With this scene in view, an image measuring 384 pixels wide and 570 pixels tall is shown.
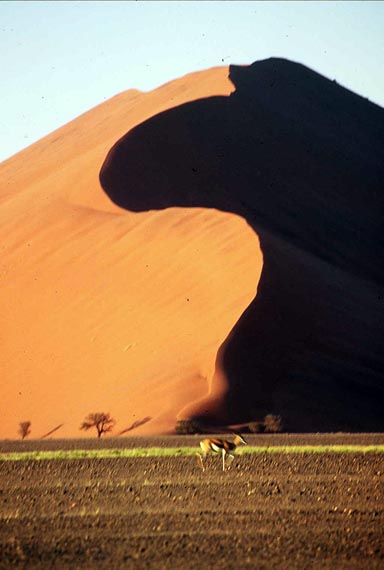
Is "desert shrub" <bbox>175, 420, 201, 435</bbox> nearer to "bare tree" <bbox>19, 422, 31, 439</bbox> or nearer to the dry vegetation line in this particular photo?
the dry vegetation line

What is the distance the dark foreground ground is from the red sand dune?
353 inches

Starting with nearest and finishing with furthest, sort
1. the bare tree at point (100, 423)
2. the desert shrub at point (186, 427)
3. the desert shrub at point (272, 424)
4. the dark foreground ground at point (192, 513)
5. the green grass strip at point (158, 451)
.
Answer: the dark foreground ground at point (192, 513) → the green grass strip at point (158, 451) → the desert shrub at point (186, 427) → the desert shrub at point (272, 424) → the bare tree at point (100, 423)

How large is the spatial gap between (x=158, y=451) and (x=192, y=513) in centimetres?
706

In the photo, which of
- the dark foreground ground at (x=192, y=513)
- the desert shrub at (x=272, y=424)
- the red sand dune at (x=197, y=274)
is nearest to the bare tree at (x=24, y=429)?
the red sand dune at (x=197, y=274)

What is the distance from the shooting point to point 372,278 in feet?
133

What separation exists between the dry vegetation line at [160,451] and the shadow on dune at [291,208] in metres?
5.74

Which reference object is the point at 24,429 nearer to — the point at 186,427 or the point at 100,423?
the point at 100,423

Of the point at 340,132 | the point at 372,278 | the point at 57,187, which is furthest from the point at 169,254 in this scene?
the point at 340,132

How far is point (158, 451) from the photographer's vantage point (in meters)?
18.5

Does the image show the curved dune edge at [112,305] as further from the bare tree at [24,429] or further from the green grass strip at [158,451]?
the green grass strip at [158,451]

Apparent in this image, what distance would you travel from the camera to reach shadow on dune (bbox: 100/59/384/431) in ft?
87.5

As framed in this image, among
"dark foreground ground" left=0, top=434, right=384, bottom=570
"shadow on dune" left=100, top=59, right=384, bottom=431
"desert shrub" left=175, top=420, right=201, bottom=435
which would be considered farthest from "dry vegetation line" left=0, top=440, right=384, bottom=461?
"shadow on dune" left=100, top=59, right=384, bottom=431

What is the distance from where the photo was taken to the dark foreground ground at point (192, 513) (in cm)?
928

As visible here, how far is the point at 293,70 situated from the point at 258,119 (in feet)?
51.8
